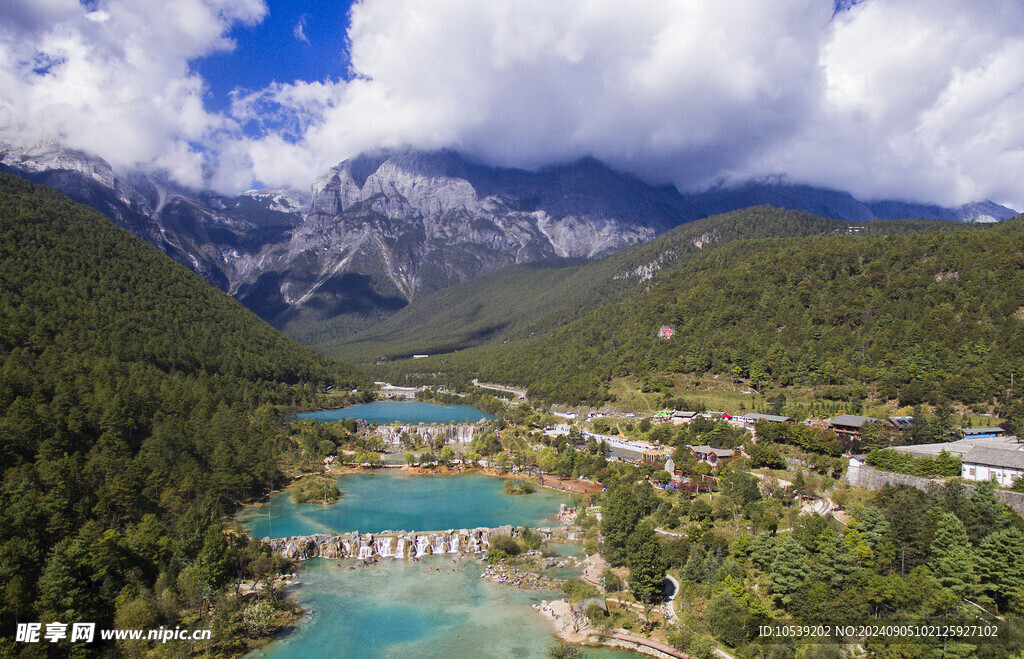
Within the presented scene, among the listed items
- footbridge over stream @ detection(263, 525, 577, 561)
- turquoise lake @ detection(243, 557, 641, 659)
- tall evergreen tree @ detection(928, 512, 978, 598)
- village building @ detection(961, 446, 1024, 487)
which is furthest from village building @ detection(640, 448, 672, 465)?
tall evergreen tree @ detection(928, 512, 978, 598)

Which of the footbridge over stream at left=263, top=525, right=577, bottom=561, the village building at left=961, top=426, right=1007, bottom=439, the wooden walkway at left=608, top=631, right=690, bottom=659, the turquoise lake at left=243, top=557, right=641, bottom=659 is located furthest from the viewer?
the village building at left=961, top=426, right=1007, bottom=439

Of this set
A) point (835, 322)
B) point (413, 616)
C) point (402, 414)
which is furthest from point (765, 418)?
point (402, 414)

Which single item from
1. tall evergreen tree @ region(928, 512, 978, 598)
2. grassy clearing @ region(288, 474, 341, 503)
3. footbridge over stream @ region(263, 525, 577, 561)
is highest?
tall evergreen tree @ region(928, 512, 978, 598)

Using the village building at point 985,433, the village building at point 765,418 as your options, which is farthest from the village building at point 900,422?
the village building at point 765,418

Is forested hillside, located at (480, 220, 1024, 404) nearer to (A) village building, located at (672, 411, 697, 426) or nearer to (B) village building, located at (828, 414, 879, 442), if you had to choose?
(B) village building, located at (828, 414, 879, 442)

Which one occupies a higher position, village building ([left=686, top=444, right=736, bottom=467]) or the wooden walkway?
village building ([left=686, top=444, right=736, bottom=467])

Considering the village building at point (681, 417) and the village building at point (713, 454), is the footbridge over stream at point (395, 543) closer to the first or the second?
the village building at point (713, 454)

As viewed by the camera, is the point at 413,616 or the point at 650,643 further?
the point at 413,616

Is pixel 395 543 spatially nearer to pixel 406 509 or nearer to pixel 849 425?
pixel 406 509
